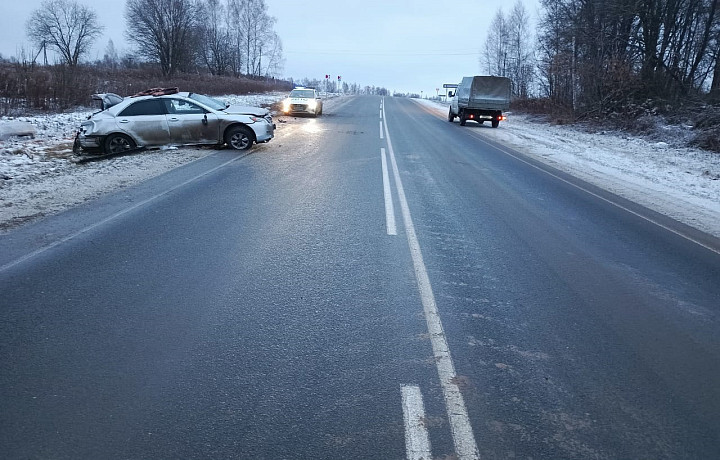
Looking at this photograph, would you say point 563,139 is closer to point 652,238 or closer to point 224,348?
point 652,238

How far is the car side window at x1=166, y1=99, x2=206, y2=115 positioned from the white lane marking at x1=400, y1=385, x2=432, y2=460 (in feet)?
42.1

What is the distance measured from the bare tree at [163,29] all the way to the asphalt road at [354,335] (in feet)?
217

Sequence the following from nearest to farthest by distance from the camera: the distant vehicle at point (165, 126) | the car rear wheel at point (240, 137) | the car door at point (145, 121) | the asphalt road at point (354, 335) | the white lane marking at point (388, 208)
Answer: the asphalt road at point (354, 335) < the white lane marking at point (388, 208) < the distant vehicle at point (165, 126) < the car door at point (145, 121) < the car rear wheel at point (240, 137)

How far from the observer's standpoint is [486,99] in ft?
89.2

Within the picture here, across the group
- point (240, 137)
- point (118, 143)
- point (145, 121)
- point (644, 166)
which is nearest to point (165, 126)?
point (145, 121)

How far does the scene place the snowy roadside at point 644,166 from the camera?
9.39 meters

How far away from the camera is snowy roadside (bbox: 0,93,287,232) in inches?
321

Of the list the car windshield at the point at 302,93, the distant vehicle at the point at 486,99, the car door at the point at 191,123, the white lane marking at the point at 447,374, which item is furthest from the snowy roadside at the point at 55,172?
the car windshield at the point at 302,93

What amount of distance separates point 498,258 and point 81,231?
524cm

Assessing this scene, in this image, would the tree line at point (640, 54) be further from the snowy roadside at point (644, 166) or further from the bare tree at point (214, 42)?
the bare tree at point (214, 42)

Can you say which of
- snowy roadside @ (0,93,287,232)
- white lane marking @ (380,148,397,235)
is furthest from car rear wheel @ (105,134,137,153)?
white lane marking @ (380,148,397,235)

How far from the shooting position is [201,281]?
5.05m

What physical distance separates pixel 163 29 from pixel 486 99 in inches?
2148

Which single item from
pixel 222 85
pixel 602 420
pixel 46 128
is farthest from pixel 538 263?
pixel 222 85
